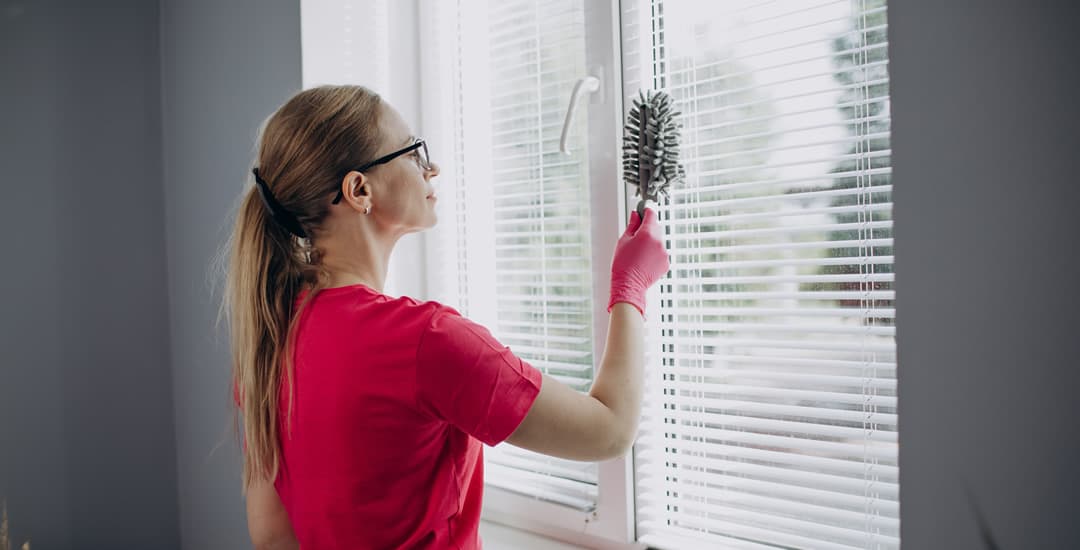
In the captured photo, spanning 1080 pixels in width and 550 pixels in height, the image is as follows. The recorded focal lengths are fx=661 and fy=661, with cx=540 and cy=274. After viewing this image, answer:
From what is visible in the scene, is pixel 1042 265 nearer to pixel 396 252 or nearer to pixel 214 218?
pixel 396 252

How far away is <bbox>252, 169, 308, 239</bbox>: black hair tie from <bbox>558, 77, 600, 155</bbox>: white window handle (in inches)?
17.7

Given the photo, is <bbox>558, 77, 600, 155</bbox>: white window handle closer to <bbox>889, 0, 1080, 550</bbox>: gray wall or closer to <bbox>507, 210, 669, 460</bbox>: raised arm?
<bbox>507, 210, 669, 460</bbox>: raised arm

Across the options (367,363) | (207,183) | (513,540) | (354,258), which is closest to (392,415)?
(367,363)

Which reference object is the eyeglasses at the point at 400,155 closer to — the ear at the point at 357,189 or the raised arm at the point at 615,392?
the ear at the point at 357,189

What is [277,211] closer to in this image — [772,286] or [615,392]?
[615,392]

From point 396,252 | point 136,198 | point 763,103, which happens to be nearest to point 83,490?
point 136,198

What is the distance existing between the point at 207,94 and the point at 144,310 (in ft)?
1.83

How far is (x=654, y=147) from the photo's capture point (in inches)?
37.8

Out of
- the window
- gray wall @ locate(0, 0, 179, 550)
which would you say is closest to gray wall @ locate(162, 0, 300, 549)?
gray wall @ locate(0, 0, 179, 550)

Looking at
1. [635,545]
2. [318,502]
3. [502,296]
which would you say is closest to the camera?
[318,502]

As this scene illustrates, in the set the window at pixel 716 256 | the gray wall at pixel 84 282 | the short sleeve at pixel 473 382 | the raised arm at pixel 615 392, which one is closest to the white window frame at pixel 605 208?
the window at pixel 716 256

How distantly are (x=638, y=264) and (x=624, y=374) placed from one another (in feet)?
0.57

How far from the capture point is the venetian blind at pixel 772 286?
0.88 meters

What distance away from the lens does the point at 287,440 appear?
0.90 m
